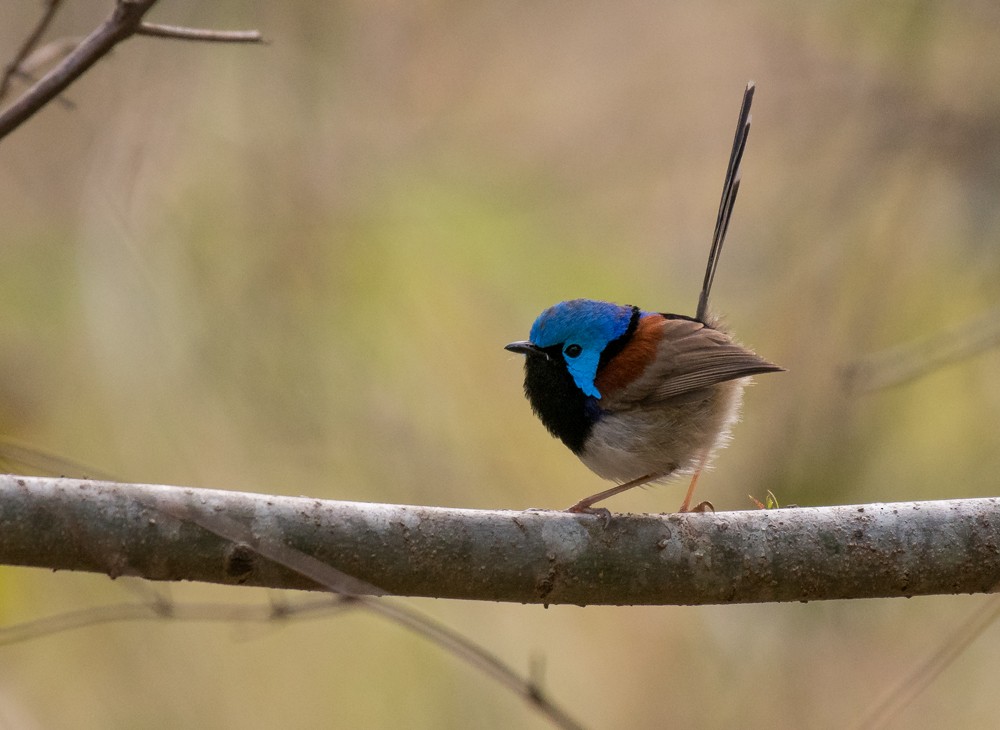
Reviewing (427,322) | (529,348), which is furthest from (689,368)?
(427,322)

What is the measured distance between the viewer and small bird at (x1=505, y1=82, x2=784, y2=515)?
157 inches

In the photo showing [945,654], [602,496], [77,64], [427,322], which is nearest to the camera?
[77,64]

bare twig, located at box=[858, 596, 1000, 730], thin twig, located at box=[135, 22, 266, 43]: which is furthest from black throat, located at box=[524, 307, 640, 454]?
thin twig, located at box=[135, 22, 266, 43]

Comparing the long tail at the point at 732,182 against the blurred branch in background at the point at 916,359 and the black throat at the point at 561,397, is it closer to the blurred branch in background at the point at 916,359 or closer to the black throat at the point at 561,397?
the black throat at the point at 561,397

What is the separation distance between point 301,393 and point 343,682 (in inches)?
62.7

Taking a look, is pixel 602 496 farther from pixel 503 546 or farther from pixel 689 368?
pixel 503 546

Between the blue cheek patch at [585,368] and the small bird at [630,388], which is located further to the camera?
the blue cheek patch at [585,368]

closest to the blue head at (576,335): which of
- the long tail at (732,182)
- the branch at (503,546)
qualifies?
the long tail at (732,182)

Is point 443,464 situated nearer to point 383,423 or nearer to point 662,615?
point 383,423

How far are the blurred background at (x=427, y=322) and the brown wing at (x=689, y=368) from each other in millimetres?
1157

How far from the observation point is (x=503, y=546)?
8.87 feet

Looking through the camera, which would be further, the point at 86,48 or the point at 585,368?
the point at 585,368

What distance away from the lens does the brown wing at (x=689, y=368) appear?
3945 mm

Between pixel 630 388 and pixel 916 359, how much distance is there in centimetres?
125
